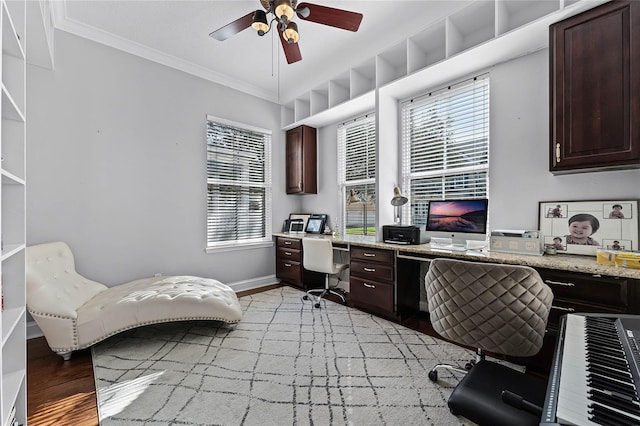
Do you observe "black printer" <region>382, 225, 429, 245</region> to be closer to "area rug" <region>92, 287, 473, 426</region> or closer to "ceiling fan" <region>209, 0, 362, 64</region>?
"area rug" <region>92, 287, 473, 426</region>

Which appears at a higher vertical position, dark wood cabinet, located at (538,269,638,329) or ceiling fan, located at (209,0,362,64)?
ceiling fan, located at (209,0,362,64)

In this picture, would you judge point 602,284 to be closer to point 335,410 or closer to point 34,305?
point 335,410

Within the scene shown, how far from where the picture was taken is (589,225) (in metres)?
2.18

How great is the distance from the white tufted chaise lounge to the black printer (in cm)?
176

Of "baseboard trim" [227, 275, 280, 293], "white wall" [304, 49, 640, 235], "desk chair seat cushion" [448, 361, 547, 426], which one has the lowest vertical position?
"baseboard trim" [227, 275, 280, 293]

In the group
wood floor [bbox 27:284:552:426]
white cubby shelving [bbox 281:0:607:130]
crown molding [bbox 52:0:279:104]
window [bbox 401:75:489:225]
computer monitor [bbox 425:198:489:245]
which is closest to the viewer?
wood floor [bbox 27:284:552:426]

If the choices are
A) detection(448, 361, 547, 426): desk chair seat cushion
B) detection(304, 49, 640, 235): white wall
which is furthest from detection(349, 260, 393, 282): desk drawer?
detection(448, 361, 547, 426): desk chair seat cushion

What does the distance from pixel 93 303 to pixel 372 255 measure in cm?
263

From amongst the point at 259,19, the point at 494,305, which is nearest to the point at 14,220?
the point at 259,19

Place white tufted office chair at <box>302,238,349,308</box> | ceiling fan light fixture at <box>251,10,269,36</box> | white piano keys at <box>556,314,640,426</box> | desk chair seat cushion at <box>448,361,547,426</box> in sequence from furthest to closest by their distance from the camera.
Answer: white tufted office chair at <box>302,238,349,308</box>, ceiling fan light fixture at <box>251,10,269,36</box>, desk chair seat cushion at <box>448,361,547,426</box>, white piano keys at <box>556,314,640,426</box>

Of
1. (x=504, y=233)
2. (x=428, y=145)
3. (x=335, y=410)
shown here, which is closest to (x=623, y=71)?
(x=504, y=233)

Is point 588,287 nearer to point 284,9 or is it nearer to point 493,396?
point 493,396

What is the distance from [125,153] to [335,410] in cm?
332

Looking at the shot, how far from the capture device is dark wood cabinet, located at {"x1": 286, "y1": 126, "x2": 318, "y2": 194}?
4.43 m
